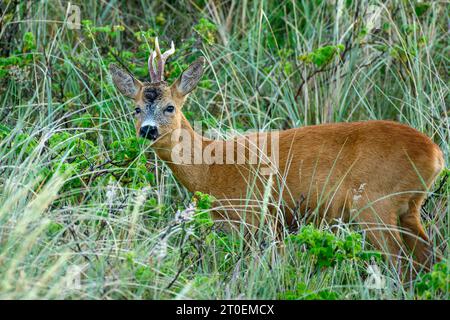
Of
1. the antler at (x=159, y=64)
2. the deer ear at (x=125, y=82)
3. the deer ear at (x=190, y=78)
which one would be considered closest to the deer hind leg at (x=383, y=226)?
the deer ear at (x=190, y=78)

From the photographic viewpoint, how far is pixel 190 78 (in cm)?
675

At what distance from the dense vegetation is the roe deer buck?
0.23 metres

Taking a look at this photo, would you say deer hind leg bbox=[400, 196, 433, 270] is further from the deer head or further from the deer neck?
the deer head

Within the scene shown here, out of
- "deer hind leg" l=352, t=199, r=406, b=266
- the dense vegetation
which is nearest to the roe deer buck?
"deer hind leg" l=352, t=199, r=406, b=266

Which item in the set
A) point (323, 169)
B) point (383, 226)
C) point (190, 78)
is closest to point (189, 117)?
point (190, 78)

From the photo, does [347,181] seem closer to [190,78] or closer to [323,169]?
[323,169]

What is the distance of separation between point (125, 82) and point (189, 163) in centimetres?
80

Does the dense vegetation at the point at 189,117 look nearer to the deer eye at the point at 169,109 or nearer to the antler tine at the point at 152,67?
the deer eye at the point at 169,109

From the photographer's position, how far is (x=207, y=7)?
8797 millimetres

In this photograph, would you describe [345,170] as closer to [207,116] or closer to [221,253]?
[221,253]

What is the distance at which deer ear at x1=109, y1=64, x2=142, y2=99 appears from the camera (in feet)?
22.1

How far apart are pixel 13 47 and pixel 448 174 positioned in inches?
168
